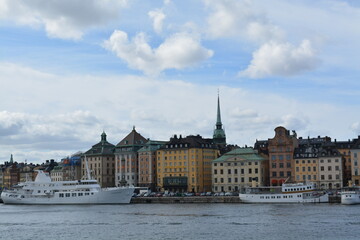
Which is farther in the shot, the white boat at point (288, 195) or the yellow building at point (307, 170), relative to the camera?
the yellow building at point (307, 170)

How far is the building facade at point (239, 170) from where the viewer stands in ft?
525

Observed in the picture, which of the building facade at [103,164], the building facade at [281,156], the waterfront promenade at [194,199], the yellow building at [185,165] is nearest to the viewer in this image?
the waterfront promenade at [194,199]

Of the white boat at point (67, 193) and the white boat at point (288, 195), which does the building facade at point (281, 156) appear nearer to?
the white boat at point (288, 195)

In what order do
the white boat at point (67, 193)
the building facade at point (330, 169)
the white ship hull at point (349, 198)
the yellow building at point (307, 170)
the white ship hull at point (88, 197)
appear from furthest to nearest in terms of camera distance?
1. the yellow building at point (307, 170)
2. the building facade at point (330, 169)
3. the white boat at point (67, 193)
4. the white ship hull at point (88, 197)
5. the white ship hull at point (349, 198)

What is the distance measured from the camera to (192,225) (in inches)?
3191

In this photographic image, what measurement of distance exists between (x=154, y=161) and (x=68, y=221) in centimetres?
8509

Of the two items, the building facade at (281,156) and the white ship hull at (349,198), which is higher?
the building facade at (281,156)

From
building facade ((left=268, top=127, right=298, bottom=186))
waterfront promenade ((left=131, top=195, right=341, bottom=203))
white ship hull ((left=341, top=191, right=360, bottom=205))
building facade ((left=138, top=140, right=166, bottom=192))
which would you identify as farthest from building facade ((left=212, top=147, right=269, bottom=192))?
white ship hull ((left=341, top=191, right=360, bottom=205))

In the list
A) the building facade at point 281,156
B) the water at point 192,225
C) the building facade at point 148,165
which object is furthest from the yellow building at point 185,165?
the water at point 192,225

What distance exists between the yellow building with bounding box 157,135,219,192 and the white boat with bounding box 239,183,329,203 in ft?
114

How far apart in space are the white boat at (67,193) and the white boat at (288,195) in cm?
2705

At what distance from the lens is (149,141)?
178 m

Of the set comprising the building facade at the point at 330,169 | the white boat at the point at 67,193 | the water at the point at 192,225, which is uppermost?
the building facade at the point at 330,169

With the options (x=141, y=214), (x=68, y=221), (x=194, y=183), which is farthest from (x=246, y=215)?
(x=194, y=183)
